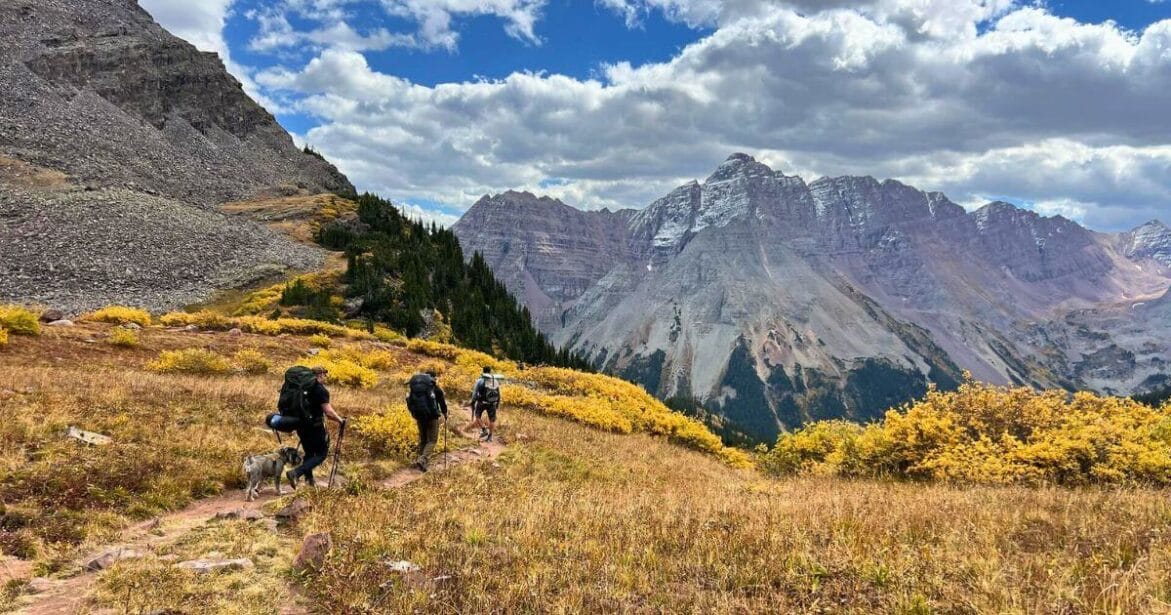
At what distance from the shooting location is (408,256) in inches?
3076

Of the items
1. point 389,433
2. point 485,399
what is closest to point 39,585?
point 389,433

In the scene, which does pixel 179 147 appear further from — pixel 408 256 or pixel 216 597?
pixel 216 597

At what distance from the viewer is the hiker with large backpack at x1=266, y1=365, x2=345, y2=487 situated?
1175cm

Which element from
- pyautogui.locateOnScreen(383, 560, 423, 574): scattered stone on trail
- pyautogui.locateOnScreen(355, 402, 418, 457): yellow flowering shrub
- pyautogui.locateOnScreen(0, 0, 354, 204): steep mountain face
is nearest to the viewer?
pyautogui.locateOnScreen(383, 560, 423, 574): scattered stone on trail

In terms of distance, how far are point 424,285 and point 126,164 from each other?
44.6 meters

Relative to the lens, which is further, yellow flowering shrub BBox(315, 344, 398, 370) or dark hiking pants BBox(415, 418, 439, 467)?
yellow flowering shrub BBox(315, 344, 398, 370)

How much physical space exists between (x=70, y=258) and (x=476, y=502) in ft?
194

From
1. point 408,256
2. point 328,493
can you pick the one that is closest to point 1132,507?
point 328,493

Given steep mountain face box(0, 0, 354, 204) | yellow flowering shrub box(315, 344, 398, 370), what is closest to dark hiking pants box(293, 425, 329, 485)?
yellow flowering shrub box(315, 344, 398, 370)

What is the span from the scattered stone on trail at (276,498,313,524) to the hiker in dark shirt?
1.89 metres

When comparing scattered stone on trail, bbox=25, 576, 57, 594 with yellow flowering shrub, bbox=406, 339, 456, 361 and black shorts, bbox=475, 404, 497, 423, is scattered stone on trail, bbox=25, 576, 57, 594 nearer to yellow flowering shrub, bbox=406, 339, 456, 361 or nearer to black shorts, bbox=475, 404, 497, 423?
black shorts, bbox=475, 404, 497, 423

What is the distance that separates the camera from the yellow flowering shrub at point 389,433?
15.8 metres

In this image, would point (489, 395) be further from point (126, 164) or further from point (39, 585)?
point (126, 164)

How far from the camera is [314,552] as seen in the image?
24.2ft
